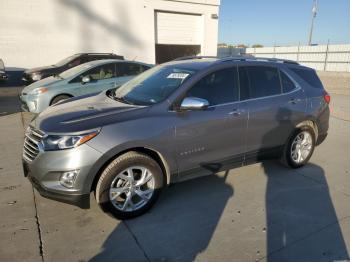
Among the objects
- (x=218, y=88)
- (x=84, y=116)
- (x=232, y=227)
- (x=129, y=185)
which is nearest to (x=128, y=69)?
(x=218, y=88)

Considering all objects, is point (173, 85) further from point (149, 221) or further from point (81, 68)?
point (81, 68)

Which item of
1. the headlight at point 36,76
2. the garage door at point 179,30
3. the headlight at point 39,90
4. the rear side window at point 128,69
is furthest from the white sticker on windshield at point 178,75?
the garage door at point 179,30

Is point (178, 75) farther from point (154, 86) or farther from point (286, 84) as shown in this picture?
point (286, 84)

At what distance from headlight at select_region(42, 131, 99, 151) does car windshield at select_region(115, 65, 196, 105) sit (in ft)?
2.80

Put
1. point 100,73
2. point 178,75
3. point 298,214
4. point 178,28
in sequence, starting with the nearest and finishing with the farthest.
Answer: point 298,214
point 178,75
point 100,73
point 178,28

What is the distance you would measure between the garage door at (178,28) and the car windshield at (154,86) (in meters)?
15.0

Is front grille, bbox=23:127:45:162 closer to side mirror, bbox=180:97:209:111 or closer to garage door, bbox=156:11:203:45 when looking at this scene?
side mirror, bbox=180:97:209:111

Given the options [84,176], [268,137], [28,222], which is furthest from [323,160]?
[28,222]

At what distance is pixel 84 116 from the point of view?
321cm

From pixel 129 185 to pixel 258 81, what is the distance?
90.1 inches

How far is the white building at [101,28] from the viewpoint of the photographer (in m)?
14.4

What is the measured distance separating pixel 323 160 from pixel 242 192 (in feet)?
7.15

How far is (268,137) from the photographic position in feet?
14.0

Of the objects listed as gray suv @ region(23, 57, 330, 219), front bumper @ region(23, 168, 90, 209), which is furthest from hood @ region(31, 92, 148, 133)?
front bumper @ region(23, 168, 90, 209)
